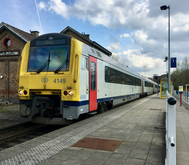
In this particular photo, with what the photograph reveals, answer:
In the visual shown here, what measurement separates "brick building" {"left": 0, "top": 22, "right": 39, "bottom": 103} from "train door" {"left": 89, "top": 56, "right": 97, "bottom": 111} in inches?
515

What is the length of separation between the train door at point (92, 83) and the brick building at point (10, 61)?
42.9ft

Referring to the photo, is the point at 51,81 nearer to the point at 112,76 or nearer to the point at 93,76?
the point at 93,76

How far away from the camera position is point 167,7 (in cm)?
1828

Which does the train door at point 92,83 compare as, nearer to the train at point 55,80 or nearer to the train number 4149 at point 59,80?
the train at point 55,80

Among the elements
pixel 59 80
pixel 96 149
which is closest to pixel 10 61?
pixel 59 80

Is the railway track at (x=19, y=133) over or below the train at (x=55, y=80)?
below

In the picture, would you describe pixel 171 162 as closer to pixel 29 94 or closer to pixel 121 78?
pixel 29 94

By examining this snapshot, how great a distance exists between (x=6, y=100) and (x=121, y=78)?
12.2 metres

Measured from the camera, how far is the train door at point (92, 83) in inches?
309

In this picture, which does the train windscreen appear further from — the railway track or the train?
the railway track

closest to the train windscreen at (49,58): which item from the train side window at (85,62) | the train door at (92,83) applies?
the train side window at (85,62)

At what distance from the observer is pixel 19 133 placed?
6633 mm

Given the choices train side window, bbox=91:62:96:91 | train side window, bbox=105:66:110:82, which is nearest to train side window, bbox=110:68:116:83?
train side window, bbox=105:66:110:82

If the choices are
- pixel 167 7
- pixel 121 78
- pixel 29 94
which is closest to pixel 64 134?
pixel 29 94
